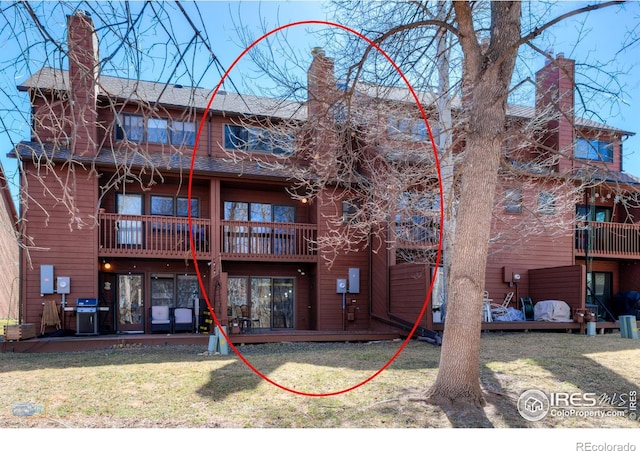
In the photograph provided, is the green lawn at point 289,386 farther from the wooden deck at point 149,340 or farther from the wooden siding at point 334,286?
the wooden siding at point 334,286

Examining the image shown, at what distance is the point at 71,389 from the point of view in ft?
20.2

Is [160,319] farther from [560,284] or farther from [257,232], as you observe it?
[560,284]

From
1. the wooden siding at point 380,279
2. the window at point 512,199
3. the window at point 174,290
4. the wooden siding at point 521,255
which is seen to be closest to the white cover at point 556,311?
the wooden siding at point 521,255

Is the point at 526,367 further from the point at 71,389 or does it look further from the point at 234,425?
the point at 71,389

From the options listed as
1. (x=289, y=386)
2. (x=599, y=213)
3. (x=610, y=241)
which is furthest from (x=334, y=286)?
(x=599, y=213)

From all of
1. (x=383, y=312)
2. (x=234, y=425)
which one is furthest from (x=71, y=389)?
(x=383, y=312)

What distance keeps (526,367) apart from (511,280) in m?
8.38

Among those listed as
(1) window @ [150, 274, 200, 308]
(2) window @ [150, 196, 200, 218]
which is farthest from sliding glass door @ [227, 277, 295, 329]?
(2) window @ [150, 196, 200, 218]

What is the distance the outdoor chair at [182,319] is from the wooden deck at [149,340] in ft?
6.47

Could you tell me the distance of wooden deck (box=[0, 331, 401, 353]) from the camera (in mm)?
10672

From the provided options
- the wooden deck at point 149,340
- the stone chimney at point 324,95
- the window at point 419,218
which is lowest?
the wooden deck at point 149,340

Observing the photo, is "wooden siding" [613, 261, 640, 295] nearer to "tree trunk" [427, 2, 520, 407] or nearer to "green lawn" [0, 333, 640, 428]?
"green lawn" [0, 333, 640, 428]

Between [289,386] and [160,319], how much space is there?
841 centimetres

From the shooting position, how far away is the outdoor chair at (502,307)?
14148 mm
